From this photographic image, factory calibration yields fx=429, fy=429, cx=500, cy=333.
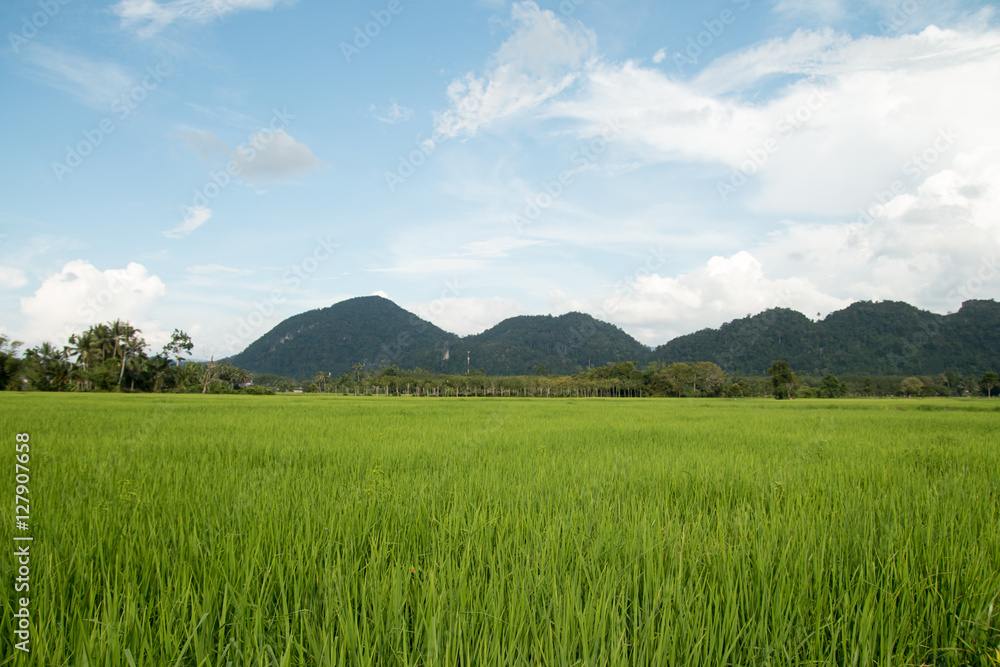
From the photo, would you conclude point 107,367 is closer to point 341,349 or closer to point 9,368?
point 9,368

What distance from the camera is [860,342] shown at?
111875 millimetres

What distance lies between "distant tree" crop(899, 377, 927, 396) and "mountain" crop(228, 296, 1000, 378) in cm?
3368

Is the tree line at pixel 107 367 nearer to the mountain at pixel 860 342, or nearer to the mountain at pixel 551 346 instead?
the mountain at pixel 551 346

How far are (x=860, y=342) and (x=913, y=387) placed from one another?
53.4 meters

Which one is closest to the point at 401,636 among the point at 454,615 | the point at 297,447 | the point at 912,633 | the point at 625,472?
the point at 454,615

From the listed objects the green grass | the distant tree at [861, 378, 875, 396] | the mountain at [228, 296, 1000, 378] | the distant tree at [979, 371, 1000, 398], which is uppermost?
the mountain at [228, 296, 1000, 378]

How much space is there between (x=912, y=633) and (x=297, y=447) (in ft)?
20.0

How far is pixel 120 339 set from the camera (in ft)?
186

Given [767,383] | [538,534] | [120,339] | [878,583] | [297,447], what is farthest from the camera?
[767,383]

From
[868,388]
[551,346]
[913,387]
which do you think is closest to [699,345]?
[551,346]

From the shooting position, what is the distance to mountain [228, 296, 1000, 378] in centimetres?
9825

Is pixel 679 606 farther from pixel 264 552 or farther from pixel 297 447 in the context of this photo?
pixel 297 447

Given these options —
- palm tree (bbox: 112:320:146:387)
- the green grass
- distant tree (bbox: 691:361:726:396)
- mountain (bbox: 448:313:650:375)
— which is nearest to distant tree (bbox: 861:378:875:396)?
distant tree (bbox: 691:361:726:396)

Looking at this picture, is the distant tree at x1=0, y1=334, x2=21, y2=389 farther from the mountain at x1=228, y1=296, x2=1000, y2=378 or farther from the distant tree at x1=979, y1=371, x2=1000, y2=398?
the distant tree at x1=979, y1=371, x2=1000, y2=398
